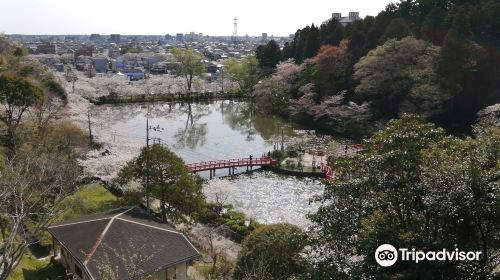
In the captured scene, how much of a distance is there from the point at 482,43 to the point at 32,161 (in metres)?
30.2

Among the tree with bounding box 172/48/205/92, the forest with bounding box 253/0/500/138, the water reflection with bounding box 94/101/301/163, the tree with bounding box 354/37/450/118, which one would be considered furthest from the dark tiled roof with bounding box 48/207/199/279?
the tree with bounding box 172/48/205/92

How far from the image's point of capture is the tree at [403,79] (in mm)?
29344

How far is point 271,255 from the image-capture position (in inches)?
437

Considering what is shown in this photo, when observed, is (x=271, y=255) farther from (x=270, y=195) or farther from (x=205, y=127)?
(x=205, y=127)

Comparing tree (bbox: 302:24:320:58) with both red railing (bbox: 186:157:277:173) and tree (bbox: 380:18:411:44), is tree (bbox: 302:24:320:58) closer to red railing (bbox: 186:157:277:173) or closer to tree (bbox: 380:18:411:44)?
tree (bbox: 380:18:411:44)

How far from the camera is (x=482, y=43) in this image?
31734mm

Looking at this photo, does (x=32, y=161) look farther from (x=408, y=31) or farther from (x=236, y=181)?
(x=408, y=31)

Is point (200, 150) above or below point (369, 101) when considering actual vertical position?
below

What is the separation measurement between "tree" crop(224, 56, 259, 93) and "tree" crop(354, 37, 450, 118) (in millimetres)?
18371

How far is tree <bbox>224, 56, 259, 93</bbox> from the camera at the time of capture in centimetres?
4956

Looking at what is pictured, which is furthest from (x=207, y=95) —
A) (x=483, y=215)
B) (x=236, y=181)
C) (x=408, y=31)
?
(x=483, y=215)

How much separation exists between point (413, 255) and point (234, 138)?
2650 centimetres

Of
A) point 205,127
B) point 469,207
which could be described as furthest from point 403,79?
point 469,207

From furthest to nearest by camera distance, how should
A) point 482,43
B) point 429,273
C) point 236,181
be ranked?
point 482,43
point 236,181
point 429,273
